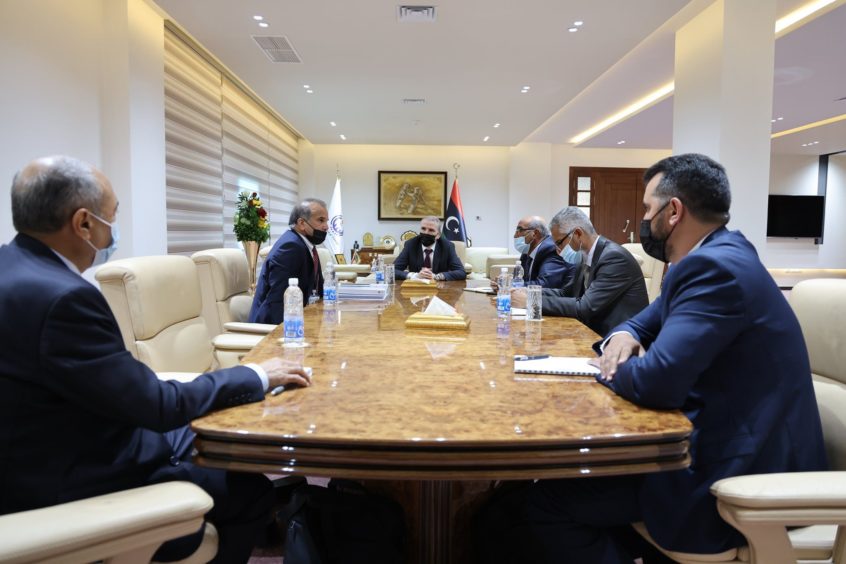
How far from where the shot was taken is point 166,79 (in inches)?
206

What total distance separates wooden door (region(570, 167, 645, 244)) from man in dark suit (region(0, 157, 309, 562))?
38.2ft

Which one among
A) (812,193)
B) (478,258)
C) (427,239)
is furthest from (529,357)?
(812,193)

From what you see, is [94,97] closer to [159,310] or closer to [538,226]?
[159,310]

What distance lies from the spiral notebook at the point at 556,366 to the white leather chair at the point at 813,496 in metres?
0.45

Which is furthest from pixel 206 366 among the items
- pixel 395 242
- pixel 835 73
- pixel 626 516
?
pixel 395 242

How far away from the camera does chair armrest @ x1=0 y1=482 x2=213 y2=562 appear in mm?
776

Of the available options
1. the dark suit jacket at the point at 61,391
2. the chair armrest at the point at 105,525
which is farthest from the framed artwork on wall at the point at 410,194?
the chair armrest at the point at 105,525

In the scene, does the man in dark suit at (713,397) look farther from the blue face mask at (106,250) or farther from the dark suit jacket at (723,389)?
the blue face mask at (106,250)

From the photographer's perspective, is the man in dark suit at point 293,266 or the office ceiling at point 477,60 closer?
the man in dark suit at point 293,266

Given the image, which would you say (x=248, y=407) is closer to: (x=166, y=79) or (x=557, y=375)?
(x=557, y=375)

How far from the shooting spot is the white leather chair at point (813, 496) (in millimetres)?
943

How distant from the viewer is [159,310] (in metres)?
1.97

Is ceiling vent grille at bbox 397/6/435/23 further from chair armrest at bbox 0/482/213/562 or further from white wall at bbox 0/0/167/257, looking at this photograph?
chair armrest at bbox 0/482/213/562

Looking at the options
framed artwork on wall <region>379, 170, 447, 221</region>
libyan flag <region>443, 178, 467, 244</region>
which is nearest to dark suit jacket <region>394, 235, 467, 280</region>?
libyan flag <region>443, 178, 467, 244</region>
